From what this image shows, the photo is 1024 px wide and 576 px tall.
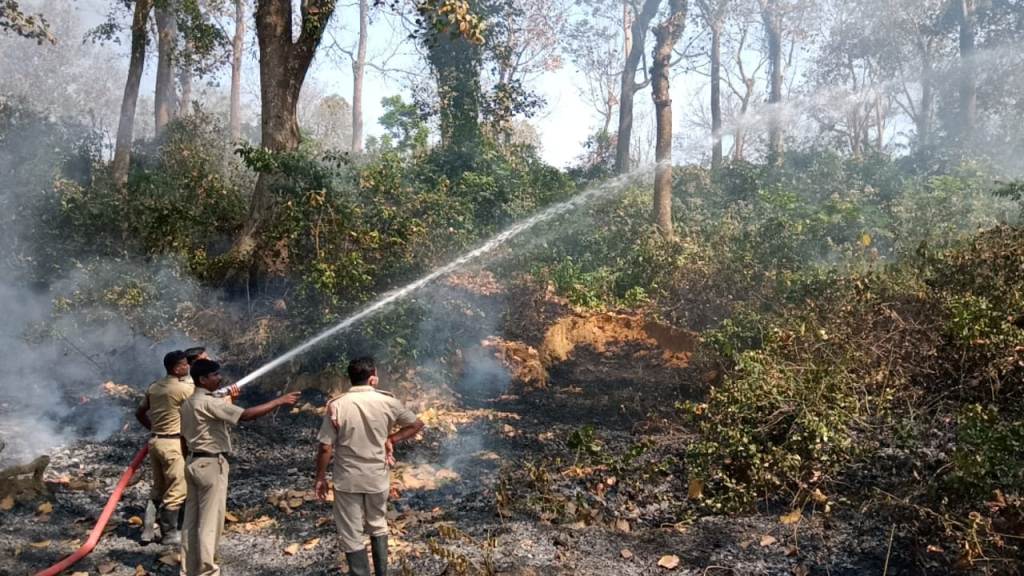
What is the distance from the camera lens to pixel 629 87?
26.3 meters

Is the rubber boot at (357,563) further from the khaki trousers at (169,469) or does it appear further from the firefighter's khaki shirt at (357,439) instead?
the khaki trousers at (169,469)

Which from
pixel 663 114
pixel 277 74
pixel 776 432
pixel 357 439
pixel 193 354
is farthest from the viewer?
pixel 663 114

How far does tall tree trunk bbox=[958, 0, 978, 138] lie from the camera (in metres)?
25.9

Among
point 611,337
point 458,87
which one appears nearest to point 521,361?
point 611,337

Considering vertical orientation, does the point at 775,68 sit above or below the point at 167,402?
above

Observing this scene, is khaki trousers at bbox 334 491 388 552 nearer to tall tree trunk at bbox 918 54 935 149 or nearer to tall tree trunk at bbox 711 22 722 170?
tall tree trunk at bbox 711 22 722 170

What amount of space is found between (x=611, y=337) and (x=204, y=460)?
9106 millimetres

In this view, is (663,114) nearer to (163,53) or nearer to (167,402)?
(167,402)

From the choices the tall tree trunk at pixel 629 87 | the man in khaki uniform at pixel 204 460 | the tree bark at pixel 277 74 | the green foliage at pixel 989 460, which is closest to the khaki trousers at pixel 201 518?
the man in khaki uniform at pixel 204 460

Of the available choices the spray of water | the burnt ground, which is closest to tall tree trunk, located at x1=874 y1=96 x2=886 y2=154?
the spray of water

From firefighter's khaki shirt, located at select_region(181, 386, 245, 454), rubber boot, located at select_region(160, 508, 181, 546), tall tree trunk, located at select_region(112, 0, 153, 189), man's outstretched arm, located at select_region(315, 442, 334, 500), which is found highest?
tall tree trunk, located at select_region(112, 0, 153, 189)

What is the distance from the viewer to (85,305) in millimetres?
12227

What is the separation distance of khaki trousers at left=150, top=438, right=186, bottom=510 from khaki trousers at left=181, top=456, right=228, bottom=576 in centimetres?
80

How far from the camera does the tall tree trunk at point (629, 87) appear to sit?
24.2 meters
